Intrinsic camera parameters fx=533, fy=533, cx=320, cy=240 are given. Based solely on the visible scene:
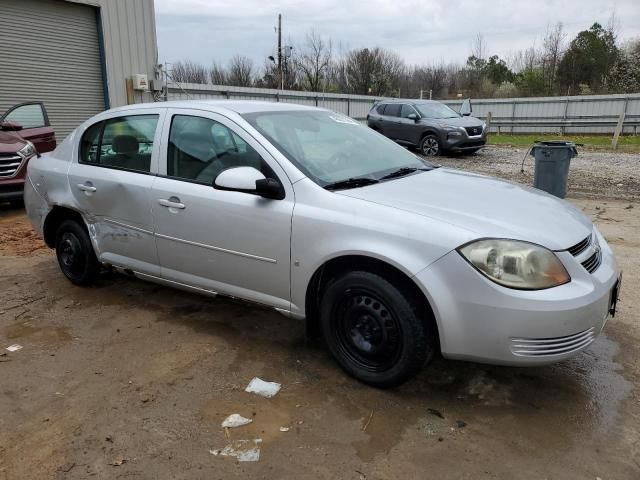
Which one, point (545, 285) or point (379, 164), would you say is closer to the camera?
point (545, 285)

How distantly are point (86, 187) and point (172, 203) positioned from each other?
1.09 m

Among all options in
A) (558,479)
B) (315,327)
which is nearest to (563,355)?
(558,479)

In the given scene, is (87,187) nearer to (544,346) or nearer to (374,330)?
(374,330)

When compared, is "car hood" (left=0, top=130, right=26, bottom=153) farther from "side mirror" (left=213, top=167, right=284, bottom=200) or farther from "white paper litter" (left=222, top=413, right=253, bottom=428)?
"white paper litter" (left=222, top=413, right=253, bottom=428)

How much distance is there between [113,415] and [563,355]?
7.71 feet

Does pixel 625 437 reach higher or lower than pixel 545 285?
lower

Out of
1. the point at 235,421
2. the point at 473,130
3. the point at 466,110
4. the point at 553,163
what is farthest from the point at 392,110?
the point at 235,421

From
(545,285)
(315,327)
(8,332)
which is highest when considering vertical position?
(545,285)

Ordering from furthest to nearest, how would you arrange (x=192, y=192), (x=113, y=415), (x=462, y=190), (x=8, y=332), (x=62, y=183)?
(x=62, y=183) < (x=8, y=332) < (x=192, y=192) < (x=462, y=190) < (x=113, y=415)

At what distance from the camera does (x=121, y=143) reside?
4207 mm

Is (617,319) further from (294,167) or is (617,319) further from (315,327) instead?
(294,167)

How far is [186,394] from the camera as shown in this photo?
121 inches

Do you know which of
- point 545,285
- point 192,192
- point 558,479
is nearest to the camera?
point 558,479

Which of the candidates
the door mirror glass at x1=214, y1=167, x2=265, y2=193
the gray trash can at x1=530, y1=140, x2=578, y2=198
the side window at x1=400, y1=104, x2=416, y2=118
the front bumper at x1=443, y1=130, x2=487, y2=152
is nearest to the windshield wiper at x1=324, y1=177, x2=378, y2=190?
the door mirror glass at x1=214, y1=167, x2=265, y2=193
